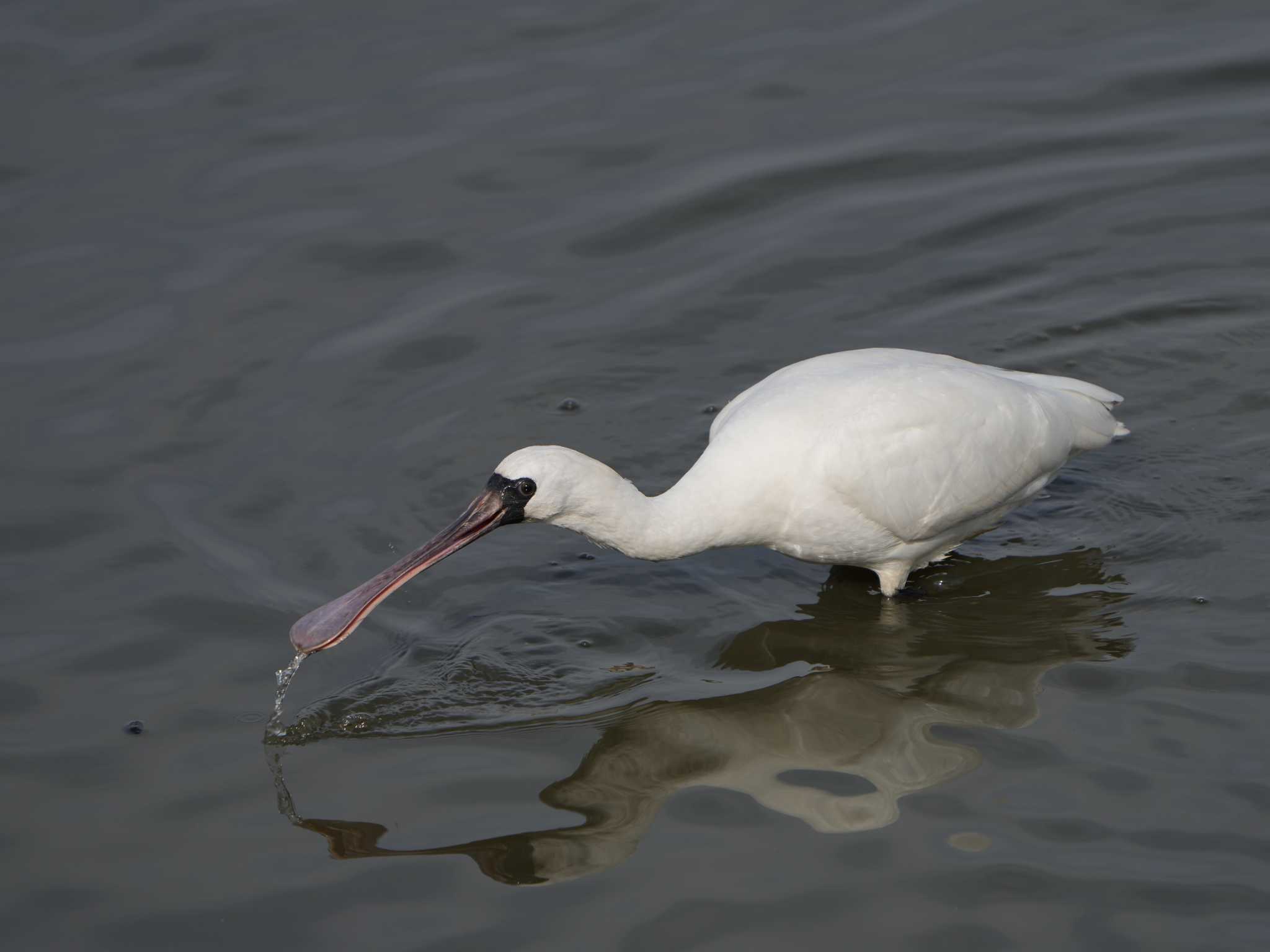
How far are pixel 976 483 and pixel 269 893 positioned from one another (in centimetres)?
403

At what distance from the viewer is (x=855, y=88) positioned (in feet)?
44.2

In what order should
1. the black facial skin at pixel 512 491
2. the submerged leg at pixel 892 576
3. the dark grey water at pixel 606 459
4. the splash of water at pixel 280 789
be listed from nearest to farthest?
the dark grey water at pixel 606 459, the splash of water at pixel 280 789, the black facial skin at pixel 512 491, the submerged leg at pixel 892 576

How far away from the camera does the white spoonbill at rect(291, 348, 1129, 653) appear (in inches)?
297

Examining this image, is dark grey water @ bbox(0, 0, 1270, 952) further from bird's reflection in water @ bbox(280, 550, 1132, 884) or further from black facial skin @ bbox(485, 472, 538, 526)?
black facial skin @ bbox(485, 472, 538, 526)

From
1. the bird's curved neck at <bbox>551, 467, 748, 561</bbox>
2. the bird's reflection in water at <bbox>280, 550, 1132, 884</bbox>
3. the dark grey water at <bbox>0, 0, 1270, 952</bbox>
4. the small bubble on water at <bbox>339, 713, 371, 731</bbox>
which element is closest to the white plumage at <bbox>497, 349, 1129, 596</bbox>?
the bird's curved neck at <bbox>551, 467, 748, 561</bbox>

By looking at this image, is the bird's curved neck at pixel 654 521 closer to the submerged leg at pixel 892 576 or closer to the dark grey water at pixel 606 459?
the dark grey water at pixel 606 459

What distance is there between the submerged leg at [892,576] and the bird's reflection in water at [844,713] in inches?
2.8

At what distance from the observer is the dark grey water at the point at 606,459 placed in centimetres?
661

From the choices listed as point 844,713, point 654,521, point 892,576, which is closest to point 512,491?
point 654,521

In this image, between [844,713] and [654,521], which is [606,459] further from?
[844,713]

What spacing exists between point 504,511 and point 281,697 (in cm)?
146

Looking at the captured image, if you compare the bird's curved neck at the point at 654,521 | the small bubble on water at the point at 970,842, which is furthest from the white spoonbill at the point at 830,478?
the small bubble on water at the point at 970,842

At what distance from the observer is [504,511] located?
7.46 meters

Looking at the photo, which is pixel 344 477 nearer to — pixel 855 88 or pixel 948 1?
pixel 855 88
